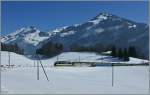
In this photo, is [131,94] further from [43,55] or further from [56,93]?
[43,55]

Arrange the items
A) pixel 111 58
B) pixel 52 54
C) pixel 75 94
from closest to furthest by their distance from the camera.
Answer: pixel 75 94, pixel 111 58, pixel 52 54

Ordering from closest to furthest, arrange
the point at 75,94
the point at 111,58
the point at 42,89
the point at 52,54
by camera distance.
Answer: the point at 75,94 < the point at 42,89 < the point at 111,58 < the point at 52,54

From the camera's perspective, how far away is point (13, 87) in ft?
51.3

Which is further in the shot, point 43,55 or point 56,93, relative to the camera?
point 43,55

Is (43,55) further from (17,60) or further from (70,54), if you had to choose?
(17,60)

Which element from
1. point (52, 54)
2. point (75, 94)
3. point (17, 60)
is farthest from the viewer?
point (52, 54)

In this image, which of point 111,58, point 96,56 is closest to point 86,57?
point 96,56

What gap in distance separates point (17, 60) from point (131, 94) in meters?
48.1

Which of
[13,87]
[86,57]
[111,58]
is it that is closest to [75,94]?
[13,87]

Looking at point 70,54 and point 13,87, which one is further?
point 70,54

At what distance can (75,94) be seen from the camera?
1466 cm

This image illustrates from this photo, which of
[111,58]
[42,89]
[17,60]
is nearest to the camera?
[42,89]

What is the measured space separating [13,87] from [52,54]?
273ft

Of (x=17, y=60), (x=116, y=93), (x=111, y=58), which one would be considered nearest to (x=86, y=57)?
(x=111, y=58)
